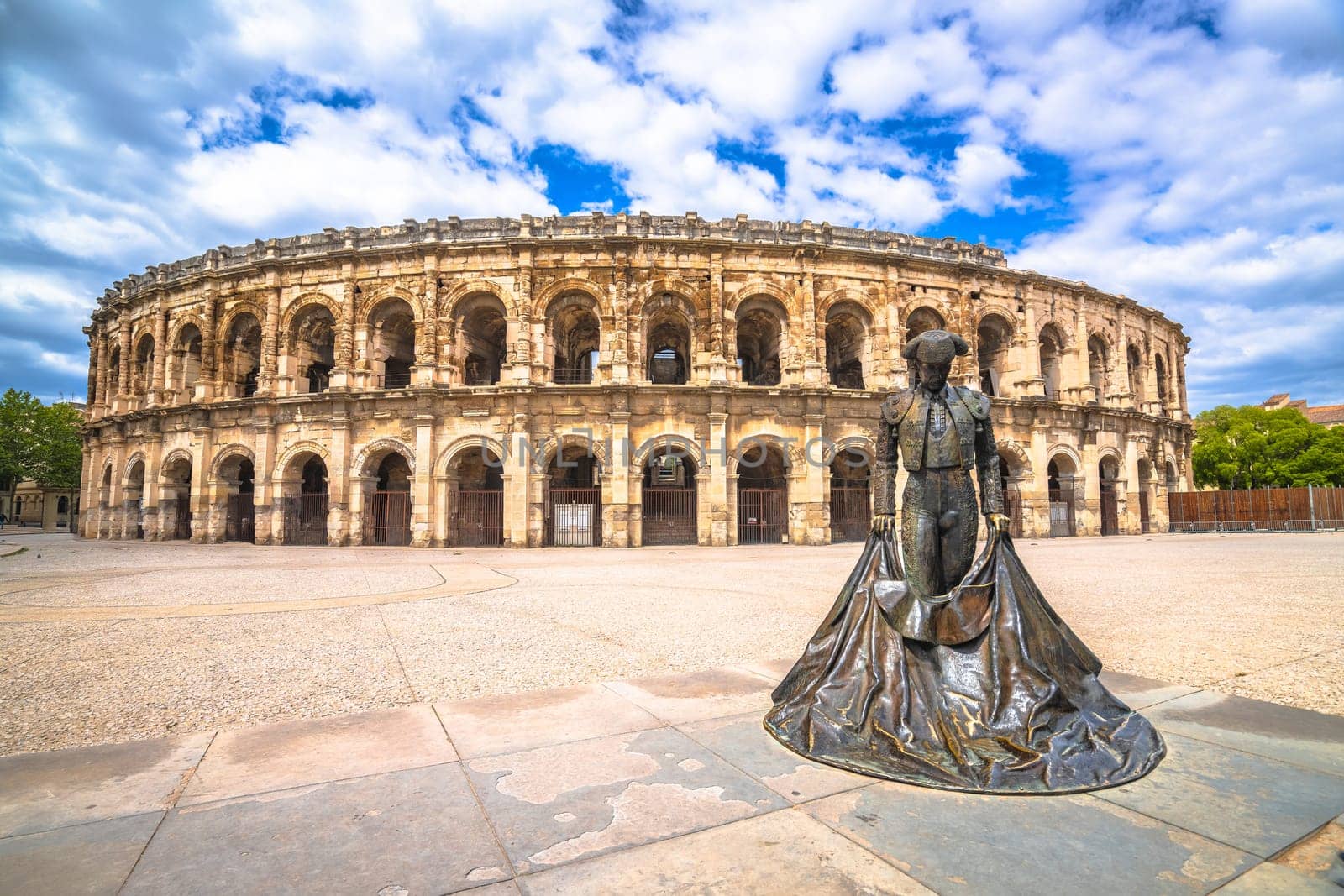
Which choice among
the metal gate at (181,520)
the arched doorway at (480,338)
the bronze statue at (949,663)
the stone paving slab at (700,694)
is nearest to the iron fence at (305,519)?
the metal gate at (181,520)

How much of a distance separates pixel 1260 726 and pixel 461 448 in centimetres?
1914

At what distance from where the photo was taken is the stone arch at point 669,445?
19188 mm

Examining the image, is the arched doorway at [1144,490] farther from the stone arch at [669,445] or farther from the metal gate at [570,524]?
the metal gate at [570,524]

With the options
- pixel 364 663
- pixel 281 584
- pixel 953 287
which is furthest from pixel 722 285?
pixel 364 663

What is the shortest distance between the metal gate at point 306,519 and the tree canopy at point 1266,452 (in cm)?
4778

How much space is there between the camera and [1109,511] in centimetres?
2481

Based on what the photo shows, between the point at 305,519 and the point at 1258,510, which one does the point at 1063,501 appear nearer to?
the point at 1258,510

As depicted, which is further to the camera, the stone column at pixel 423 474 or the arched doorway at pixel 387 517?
the arched doorway at pixel 387 517

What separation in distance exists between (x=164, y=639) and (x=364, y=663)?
257 centimetres

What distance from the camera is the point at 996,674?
120 inches

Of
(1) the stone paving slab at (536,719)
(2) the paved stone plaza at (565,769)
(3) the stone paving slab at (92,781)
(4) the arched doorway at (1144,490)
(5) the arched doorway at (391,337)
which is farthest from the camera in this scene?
(4) the arched doorway at (1144,490)

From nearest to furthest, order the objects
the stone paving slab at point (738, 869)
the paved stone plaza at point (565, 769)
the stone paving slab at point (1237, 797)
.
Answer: the stone paving slab at point (738, 869) → the paved stone plaza at point (565, 769) → the stone paving slab at point (1237, 797)

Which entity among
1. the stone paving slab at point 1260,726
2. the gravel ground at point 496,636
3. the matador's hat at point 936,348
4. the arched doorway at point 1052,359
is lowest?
the gravel ground at point 496,636

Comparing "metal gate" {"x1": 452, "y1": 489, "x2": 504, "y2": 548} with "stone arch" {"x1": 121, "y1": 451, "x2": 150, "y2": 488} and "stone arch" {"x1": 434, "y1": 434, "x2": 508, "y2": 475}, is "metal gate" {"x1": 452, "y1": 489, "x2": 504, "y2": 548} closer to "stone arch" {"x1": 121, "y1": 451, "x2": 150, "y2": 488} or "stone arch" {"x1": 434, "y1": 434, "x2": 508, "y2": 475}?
"stone arch" {"x1": 434, "y1": 434, "x2": 508, "y2": 475}
